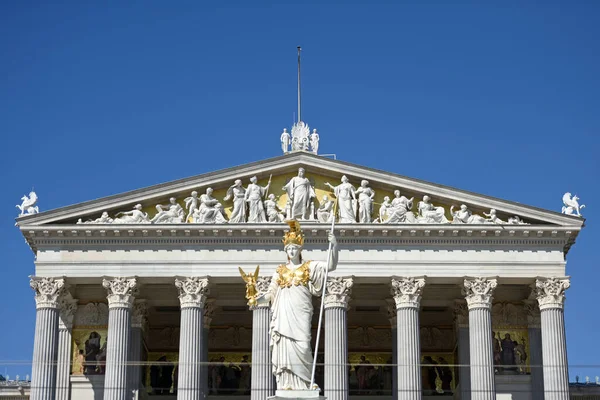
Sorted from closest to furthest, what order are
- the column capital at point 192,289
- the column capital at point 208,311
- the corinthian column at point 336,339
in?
the corinthian column at point 336,339 → the column capital at point 192,289 → the column capital at point 208,311

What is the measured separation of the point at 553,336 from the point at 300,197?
38.3ft

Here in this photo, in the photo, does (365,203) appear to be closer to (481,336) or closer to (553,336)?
(481,336)

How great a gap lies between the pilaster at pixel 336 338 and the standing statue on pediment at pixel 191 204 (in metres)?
6.34

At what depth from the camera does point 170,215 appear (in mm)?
49719

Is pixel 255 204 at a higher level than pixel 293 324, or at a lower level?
higher

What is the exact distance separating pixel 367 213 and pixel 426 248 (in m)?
2.83

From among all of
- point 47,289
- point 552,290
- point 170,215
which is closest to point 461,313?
point 552,290

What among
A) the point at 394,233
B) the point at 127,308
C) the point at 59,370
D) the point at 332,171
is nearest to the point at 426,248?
the point at 394,233

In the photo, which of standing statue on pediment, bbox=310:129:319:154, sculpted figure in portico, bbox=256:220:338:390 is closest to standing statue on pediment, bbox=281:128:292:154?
standing statue on pediment, bbox=310:129:319:154

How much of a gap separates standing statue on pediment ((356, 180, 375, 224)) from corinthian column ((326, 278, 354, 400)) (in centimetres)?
264

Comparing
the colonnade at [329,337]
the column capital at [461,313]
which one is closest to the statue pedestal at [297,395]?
the colonnade at [329,337]

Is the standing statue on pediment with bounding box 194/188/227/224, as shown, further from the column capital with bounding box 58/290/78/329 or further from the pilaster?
the column capital with bounding box 58/290/78/329

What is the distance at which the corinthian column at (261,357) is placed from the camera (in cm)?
4731

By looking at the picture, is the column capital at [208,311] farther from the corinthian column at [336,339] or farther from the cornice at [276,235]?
the corinthian column at [336,339]
